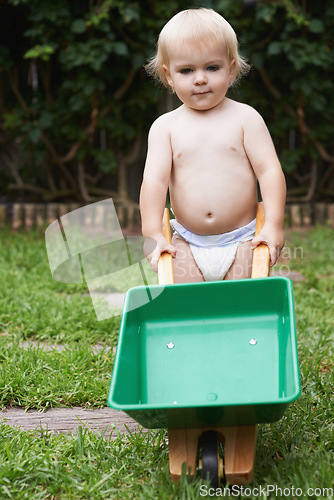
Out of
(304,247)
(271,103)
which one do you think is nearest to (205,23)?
(304,247)

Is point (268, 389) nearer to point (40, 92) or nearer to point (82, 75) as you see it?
point (82, 75)

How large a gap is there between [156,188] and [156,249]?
0.19 metres

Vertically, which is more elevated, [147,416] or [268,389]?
[147,416]

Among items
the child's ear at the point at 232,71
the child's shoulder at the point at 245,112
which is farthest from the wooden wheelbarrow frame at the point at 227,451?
the child's ear at the point at 232,71

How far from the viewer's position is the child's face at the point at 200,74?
1.74 meters

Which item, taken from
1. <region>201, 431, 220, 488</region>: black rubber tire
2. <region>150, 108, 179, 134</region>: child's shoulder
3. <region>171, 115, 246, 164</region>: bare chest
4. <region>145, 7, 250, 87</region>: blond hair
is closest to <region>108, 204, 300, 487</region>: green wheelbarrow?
<region>201, 431, 220, 488</region>: black rubber tire

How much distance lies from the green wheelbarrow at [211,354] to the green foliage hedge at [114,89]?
3123 millimetres

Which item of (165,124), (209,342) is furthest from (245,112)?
(209,342)

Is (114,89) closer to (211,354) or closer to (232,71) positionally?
(232,71)

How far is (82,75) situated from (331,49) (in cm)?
193

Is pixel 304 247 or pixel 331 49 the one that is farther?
pixel 331 49

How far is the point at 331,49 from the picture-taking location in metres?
4.65

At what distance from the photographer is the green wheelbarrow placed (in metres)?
1.47

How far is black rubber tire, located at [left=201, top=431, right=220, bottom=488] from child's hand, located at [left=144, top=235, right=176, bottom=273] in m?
0.55
